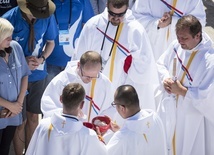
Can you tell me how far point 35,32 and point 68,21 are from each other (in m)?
0.85

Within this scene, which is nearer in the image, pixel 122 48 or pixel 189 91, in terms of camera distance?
pixel 189 91

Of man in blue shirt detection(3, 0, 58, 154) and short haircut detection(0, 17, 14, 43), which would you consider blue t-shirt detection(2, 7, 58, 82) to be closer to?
man in blue shirt detection(3, 0, 58, 154)

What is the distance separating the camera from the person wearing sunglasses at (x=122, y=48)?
5.37m

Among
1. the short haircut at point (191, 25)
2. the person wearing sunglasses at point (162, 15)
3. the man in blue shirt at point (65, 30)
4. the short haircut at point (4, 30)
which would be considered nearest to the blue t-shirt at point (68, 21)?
the man in blue shirt at point (65, 30)

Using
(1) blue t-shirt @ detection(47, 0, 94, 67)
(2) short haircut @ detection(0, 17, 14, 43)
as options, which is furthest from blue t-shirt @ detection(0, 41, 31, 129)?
(1) blue t-shirt @ detection(47, 0, 94, 67)

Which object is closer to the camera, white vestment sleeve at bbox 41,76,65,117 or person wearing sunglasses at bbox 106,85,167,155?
person wearing sunglasses at bbox 106,85,167,155

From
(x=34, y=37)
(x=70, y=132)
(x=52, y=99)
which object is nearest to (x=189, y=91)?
(x=52, y=99)

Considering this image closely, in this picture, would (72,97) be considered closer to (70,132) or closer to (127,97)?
(70,132)

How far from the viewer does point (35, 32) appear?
16.7 feet

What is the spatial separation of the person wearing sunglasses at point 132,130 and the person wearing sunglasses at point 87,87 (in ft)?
1.67

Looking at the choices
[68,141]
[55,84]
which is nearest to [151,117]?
[68,141]

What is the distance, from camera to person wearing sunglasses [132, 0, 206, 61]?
20.6 ft

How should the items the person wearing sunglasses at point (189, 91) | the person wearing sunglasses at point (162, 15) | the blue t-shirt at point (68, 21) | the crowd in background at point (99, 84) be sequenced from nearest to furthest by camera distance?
the crowd in background at point (99, 84), the person wearing sunglasses at point (189, 91), the blue t-shirt at point (68, 21), the person wearing sunglasses at point (162, 15)

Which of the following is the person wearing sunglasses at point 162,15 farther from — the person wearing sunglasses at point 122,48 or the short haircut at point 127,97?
the short haircut at point 127,97
